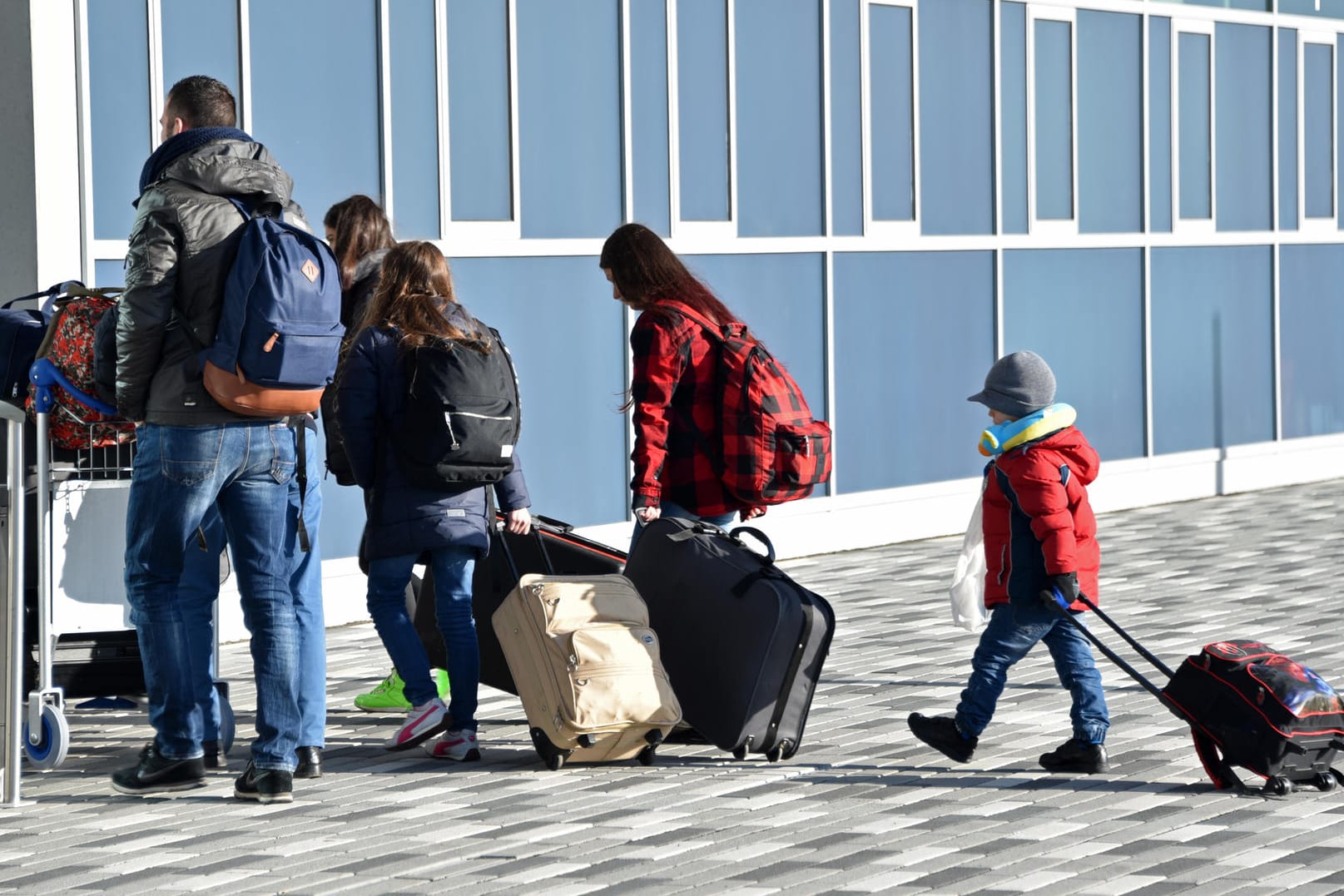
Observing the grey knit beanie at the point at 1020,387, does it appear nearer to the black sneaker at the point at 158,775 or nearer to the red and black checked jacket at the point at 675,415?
the red and black checked jacket at the point at 675,415

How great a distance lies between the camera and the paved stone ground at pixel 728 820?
5191 millimetres

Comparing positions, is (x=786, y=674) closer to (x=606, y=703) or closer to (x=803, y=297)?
(x=606, y=703)

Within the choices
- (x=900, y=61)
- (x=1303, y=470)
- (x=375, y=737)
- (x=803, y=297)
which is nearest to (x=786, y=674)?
(x=375, y=737)

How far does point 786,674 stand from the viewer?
6508 mm

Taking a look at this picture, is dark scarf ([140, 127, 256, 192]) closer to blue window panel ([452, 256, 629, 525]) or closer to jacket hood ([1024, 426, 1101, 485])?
jacket hood ([1024, 426, 1101, 485])

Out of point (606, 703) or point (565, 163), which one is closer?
point (606, 703)

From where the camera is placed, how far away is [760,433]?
684 centimetres

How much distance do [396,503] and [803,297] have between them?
6.22 m

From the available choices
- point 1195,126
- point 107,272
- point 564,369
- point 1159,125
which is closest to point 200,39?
point 107,272

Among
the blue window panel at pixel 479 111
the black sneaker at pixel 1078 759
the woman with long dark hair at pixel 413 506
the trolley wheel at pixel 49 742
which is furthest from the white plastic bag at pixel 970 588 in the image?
the blue window panel at pixel 479 111

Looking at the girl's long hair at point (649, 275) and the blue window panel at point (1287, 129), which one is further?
the blue window panel at point (1287, 129)

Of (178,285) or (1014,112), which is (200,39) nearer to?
(178,285)

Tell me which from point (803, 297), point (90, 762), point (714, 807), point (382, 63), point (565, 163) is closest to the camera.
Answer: point (714, 807)

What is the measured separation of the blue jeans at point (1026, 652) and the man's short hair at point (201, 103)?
2665 mm
